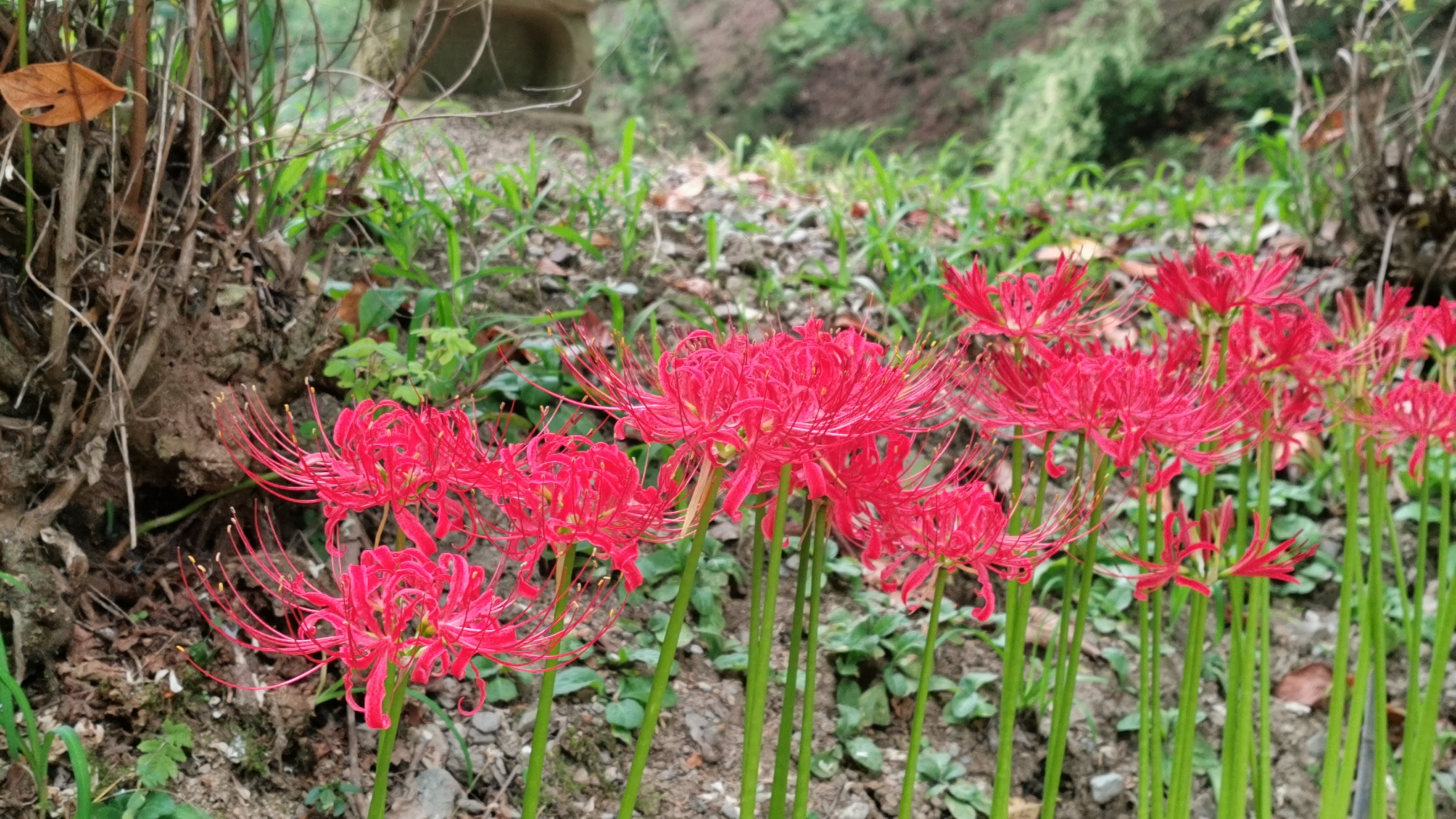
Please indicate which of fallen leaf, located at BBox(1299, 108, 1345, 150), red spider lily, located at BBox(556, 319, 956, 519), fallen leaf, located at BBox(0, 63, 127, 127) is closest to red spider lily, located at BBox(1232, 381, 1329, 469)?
red spider lily, located at BBox(556, 319, 956, 519)

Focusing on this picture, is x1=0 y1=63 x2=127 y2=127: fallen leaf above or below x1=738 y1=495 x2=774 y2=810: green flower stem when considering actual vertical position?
above

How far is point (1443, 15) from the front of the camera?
227 inches

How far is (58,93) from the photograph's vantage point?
48.4 inches

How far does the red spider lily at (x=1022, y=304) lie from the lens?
49.4 inches

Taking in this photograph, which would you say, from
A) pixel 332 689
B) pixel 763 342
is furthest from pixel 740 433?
pixel 332 689

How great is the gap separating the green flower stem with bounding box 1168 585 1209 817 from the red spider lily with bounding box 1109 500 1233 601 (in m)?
0.10

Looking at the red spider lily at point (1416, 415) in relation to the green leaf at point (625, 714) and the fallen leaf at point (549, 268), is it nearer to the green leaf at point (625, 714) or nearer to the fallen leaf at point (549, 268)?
the green leaf at point (625, 714)

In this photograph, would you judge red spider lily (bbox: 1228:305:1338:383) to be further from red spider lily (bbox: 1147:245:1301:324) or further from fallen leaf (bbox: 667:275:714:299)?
fallen leaf (bbox: 667:275:714:299)

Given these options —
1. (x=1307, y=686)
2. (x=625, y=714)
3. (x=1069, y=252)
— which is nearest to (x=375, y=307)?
(x=625, y=714)

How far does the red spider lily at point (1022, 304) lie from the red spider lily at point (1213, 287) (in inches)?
5.1

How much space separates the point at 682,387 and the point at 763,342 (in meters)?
0.16

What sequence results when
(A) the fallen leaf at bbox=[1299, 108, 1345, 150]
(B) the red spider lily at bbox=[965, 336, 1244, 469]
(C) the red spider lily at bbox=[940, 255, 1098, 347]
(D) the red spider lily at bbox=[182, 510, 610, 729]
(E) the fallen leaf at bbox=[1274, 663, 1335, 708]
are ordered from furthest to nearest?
(A) the fallen leaf at bbox=[1299, 108, 1345, 150] < (E) the fallen leaf at bbox=[1274, 663, 1335, 708] < (C) the red spider lily at bbox=[940, 255, 1098, 347] < (B) the red spider lily at bbox=[965, 336, 1244, 469] < (D) the red spider lily at bbox=[182, 510, 610, 729]

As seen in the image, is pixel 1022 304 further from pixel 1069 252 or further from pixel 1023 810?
pixel 1069 252

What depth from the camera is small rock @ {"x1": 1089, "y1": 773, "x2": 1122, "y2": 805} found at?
6.52 ft
